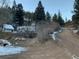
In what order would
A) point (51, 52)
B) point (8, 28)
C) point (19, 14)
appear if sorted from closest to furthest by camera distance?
point (51, 52) → point (8, 28) → point (19, 14)

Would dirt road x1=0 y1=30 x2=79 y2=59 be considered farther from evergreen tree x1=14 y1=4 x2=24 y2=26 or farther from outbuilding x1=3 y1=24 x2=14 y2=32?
→ evergreen tree x1=14 y1=4 x2=24 y2=26

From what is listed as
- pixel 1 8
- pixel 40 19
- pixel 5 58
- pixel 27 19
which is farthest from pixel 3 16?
pixel 5 58

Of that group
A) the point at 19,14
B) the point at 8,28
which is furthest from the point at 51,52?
the point at 19,14

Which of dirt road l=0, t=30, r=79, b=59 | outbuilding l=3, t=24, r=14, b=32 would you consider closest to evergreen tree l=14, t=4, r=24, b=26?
outbuilding l=3, t=24, r=14, b=32

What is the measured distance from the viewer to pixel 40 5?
9056 centimetres

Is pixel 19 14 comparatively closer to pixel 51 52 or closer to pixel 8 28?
pixel 8 28

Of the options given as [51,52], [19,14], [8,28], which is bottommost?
[8,28]

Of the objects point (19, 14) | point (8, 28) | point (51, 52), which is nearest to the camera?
point (51, 52)

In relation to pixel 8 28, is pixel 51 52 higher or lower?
higher

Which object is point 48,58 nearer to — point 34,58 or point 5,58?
point 34,58

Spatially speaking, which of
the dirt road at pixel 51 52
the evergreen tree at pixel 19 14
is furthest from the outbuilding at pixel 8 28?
the dirt road at pixel 51 52

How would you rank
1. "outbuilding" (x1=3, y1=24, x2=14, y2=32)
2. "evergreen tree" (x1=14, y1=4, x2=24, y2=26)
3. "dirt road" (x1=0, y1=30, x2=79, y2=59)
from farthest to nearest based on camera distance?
"evergreen tree" (x1=14, y1=4, x2=24, y2=26), "outbuilding" (x1=3, y1=24, x2=14, y2=32), "dirt road" (x1=0, y1=30, x2=79, y2=59)

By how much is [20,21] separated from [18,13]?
3.75 m

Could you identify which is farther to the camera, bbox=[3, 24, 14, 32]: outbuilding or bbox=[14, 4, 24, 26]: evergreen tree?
bbox=[14, 4, 24, 26]: evergreen tree
